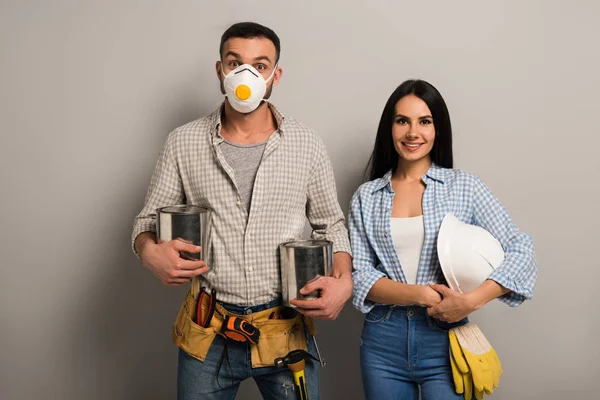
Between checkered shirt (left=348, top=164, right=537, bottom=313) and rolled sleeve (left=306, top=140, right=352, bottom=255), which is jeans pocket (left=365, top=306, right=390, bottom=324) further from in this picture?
rolled sleeve (left=306, top=140, right=352, bottom=255)

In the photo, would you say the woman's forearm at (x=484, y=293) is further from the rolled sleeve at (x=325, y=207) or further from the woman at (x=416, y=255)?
the rolled sleeve at (x=325, y=207)

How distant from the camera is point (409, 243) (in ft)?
5.86

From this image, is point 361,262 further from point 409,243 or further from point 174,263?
point 174,263

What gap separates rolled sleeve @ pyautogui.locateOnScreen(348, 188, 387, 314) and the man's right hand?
458 millimetres

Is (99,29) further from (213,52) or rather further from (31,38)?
(213,52)

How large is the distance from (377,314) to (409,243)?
23 cm

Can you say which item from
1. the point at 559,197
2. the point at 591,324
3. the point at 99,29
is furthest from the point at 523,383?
the point at 99,29

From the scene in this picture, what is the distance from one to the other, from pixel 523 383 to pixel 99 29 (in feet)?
6.84

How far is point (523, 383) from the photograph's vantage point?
2371 mm

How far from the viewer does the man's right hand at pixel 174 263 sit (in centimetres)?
152

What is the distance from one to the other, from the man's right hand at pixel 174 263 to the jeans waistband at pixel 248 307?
161 mm

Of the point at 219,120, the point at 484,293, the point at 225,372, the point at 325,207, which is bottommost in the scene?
the point at 225,372

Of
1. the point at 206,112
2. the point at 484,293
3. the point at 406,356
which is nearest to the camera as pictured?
the point at 484,293

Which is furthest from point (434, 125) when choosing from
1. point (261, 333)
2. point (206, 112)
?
point (206, 112)
